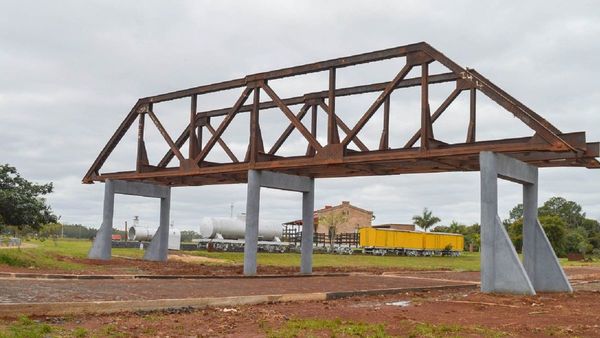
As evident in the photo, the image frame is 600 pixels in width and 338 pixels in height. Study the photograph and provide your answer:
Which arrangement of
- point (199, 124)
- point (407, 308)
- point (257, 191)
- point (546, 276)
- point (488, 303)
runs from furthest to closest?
point (199, 124) → point (257, 191) → point (546, 276) → point (488, 303) → point (407, 308)

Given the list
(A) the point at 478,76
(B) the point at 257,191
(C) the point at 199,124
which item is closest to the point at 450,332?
(A) the point at 478,76

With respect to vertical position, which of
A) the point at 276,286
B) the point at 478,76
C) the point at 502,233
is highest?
the point at 478,76

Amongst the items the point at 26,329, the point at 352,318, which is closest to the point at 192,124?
the point at 352,318

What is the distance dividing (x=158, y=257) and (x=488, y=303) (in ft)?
74.9

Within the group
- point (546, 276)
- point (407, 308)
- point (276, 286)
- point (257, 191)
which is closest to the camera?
point (407, 308)

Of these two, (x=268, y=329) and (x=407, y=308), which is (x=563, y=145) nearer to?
(x=407, y=308)

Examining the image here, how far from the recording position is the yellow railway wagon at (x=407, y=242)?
62906mm

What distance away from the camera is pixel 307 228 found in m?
27.8

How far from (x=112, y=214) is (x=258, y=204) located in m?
11.5

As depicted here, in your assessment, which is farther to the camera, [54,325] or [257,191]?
[257,191]

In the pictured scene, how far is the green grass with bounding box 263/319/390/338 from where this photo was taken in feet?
31.2

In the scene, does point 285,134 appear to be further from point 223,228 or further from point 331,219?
point 331,219

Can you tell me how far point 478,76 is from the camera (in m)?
19.7

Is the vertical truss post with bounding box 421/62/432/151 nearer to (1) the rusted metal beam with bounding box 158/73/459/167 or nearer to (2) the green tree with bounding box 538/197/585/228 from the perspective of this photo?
(1) the rusted metal beam with bounding box 158/73/459/167
